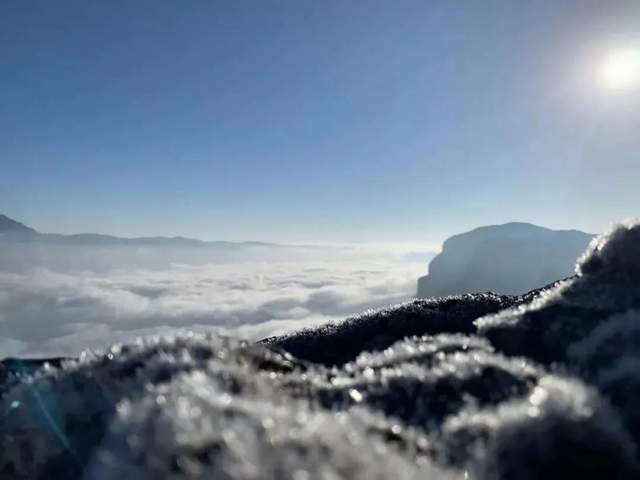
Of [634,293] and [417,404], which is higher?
[634,293]

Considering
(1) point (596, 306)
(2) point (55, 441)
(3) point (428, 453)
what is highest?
(1) point (596, 306)

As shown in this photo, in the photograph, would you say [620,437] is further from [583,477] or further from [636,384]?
[636,384]

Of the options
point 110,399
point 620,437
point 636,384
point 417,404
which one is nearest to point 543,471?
point 620,437

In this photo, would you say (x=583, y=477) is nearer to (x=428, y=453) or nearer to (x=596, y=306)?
(x=428, y=453)

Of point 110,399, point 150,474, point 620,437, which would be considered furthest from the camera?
point 110,399

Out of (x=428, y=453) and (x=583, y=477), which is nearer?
(x=583, y=477)

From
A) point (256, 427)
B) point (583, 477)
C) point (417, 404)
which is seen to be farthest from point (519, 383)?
point (256, 427)

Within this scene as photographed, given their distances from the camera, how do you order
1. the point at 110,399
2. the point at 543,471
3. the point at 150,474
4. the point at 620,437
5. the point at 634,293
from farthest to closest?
the point at 634,293, the point at 110,399, the point at 620,437, the point at 543,471, the point at 150,474
